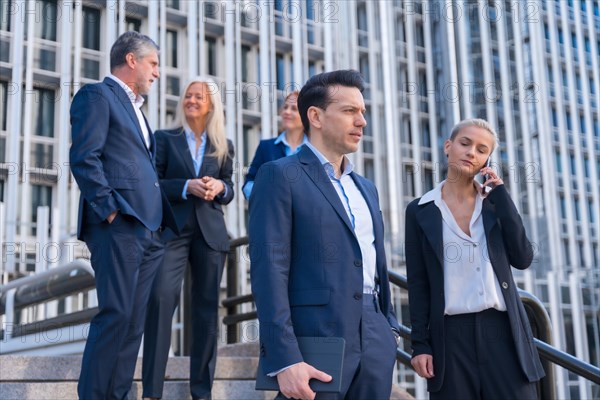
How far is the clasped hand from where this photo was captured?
3.93 m

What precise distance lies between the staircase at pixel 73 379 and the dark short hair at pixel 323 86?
1.65m

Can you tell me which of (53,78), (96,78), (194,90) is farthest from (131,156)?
(96,78)

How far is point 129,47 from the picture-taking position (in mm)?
3523

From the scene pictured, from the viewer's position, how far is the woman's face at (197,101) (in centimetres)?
413

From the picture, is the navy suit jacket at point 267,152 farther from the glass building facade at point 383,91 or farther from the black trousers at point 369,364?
the glass building facade at point 383,91

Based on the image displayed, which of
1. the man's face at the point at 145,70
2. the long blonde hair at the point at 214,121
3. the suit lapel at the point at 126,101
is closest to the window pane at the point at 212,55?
the long blonde hair at the point at 214,121

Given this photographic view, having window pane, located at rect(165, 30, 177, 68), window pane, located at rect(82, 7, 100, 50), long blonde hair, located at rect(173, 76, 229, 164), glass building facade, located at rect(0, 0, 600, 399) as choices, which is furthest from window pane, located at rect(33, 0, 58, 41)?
long blonde hair, located at rect(173, 76, 229, 164)

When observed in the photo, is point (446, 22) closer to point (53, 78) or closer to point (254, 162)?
point (53, 78)

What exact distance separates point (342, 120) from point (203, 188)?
1.56 m

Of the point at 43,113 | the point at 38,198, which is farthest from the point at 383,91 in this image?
the point at 38,198

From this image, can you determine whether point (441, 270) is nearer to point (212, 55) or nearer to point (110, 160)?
point (110, 160)

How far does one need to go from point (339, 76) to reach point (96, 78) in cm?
1406

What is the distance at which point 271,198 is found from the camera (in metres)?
2.38

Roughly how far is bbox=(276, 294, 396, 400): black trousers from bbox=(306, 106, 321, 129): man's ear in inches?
23.4
